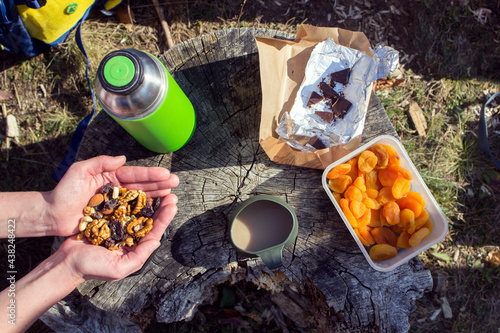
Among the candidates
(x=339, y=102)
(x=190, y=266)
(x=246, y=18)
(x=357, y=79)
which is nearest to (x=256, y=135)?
(x=339, y=102)

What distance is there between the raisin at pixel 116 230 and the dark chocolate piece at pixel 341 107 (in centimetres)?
161

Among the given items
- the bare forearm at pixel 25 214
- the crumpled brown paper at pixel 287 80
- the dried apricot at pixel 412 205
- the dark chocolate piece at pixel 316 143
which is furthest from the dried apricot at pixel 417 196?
the bare forearm at pixel 25 214

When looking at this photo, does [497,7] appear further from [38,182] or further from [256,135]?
[38,182]

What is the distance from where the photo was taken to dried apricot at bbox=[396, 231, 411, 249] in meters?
2.20

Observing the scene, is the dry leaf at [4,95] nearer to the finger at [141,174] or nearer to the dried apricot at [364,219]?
the finger at [141,174]

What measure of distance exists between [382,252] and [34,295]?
2081mm

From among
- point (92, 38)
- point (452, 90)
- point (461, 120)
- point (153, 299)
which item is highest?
point (92, 38)

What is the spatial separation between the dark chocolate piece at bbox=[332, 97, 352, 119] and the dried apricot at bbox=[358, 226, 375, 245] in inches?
30.7

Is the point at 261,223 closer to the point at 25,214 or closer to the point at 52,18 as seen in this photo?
the point at 25,214

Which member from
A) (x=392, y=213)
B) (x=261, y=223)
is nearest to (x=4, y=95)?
(x=261, y=223)

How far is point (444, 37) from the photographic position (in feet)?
11.6

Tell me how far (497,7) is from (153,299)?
4.20 meters

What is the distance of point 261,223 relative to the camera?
2.16 m

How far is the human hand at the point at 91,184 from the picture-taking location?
2.10m
